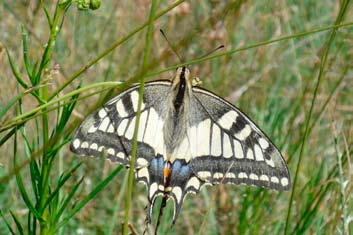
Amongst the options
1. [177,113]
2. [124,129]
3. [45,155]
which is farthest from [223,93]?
[45,155]

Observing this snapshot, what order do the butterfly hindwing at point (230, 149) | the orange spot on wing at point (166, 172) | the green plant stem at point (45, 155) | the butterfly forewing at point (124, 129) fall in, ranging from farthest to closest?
the orange spot on wing at point (166, 172), the butterfly hindwing at point (230, 149), the butterfly forewing at point (124, 129), the green plant stem at point (45, 155)

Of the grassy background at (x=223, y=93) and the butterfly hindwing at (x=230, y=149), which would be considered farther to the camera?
the grassy background at (x=223, y=93)

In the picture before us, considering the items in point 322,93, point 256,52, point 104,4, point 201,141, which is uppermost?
point 104,4

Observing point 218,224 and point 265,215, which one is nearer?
point 265,215

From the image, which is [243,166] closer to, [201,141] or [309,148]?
[201,141]

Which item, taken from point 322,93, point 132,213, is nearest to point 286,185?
point 132,213

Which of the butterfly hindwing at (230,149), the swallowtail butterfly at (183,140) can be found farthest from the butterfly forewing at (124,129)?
the butterfly hindwing at (230,149)

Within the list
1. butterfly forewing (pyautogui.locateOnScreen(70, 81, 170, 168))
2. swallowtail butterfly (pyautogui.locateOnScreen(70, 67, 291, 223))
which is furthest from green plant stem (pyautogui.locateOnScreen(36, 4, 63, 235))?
swallowtail butterfly (pyautogui.locateOnScreen(70, 67, 291, 223))

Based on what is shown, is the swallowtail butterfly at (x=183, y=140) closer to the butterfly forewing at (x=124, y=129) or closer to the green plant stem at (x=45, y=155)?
the butterfly forewing at (x=124, y=129)

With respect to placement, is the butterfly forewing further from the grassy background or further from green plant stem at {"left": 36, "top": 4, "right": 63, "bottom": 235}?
green plant stem at {"left": 36, "top": 4, "right": 63, "bottom": 235}
